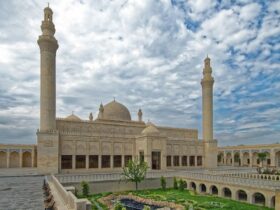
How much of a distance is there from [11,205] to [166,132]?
3421cm

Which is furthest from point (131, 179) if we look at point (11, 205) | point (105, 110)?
point (105, 110)

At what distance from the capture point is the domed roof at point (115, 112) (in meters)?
41.6

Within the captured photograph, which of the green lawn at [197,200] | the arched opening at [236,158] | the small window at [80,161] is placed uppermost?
the small window at [80,161]

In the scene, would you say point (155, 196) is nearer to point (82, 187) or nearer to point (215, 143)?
point (82, 187)

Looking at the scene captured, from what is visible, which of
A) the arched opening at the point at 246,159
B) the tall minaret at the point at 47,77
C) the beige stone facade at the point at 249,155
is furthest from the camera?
the arched opening at the point at 246,159

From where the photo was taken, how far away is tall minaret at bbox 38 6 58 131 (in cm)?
2888

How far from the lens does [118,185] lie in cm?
2289

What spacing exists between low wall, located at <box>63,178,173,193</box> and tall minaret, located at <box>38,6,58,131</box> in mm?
10371

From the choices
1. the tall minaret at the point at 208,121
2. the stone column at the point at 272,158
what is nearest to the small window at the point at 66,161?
the tall minaret at the point at 208,121

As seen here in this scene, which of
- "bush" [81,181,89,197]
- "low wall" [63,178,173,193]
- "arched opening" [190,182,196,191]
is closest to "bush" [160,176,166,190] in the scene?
"low wall" [63,178,173,193]

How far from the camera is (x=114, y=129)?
38.7 metres

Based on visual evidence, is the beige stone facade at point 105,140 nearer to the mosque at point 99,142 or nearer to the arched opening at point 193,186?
the mosque at point 99,142

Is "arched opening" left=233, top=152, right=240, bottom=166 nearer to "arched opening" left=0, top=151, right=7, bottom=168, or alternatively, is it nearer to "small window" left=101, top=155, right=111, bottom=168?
"small window" left=101, top=155, right=111, bottom=168

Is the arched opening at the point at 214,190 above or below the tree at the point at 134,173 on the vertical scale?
below
